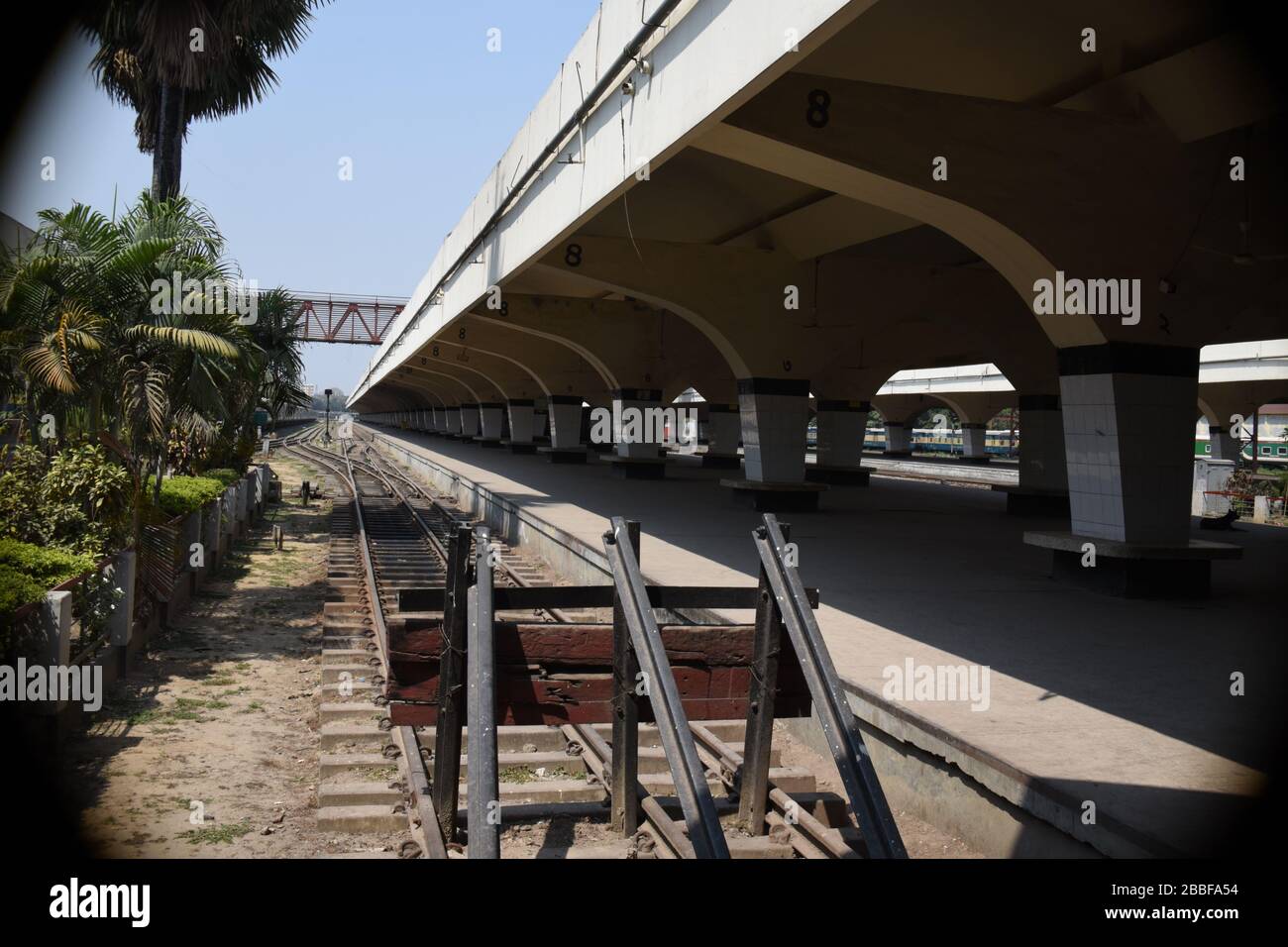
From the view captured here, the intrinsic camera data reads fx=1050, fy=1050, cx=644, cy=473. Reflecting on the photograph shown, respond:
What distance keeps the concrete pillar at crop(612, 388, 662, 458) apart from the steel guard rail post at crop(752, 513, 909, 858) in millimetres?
24422

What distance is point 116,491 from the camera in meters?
10.5

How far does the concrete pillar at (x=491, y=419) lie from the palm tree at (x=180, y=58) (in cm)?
3460

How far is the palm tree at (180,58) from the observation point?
13695 mm

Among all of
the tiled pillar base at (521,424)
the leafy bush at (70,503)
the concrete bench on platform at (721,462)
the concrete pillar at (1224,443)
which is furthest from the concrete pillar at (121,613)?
the concrete pillar at (1224,443)

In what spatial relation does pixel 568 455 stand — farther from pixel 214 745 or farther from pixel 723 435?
pixel 214 745

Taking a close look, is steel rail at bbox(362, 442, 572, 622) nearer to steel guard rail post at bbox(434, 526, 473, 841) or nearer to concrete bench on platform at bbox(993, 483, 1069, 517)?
steel guard rail post at bbox(434, 526, 473, 841)

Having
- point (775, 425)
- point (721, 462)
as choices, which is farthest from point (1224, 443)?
point (775, 425)

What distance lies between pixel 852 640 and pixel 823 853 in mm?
3522

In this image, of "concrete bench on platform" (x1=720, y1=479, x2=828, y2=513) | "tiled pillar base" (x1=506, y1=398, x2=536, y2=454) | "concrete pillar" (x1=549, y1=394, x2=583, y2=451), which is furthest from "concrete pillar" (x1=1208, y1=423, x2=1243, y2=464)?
"tiled pillar base" (x1=506, y1=398, x2=536, y2=454)

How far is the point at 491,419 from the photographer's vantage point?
53344 millimetres

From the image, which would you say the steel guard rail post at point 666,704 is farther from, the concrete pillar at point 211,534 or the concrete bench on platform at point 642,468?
the concrete bench on platform at point 642,468

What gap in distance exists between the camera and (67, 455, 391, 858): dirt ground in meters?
5.64

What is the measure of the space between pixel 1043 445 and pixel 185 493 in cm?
1545
